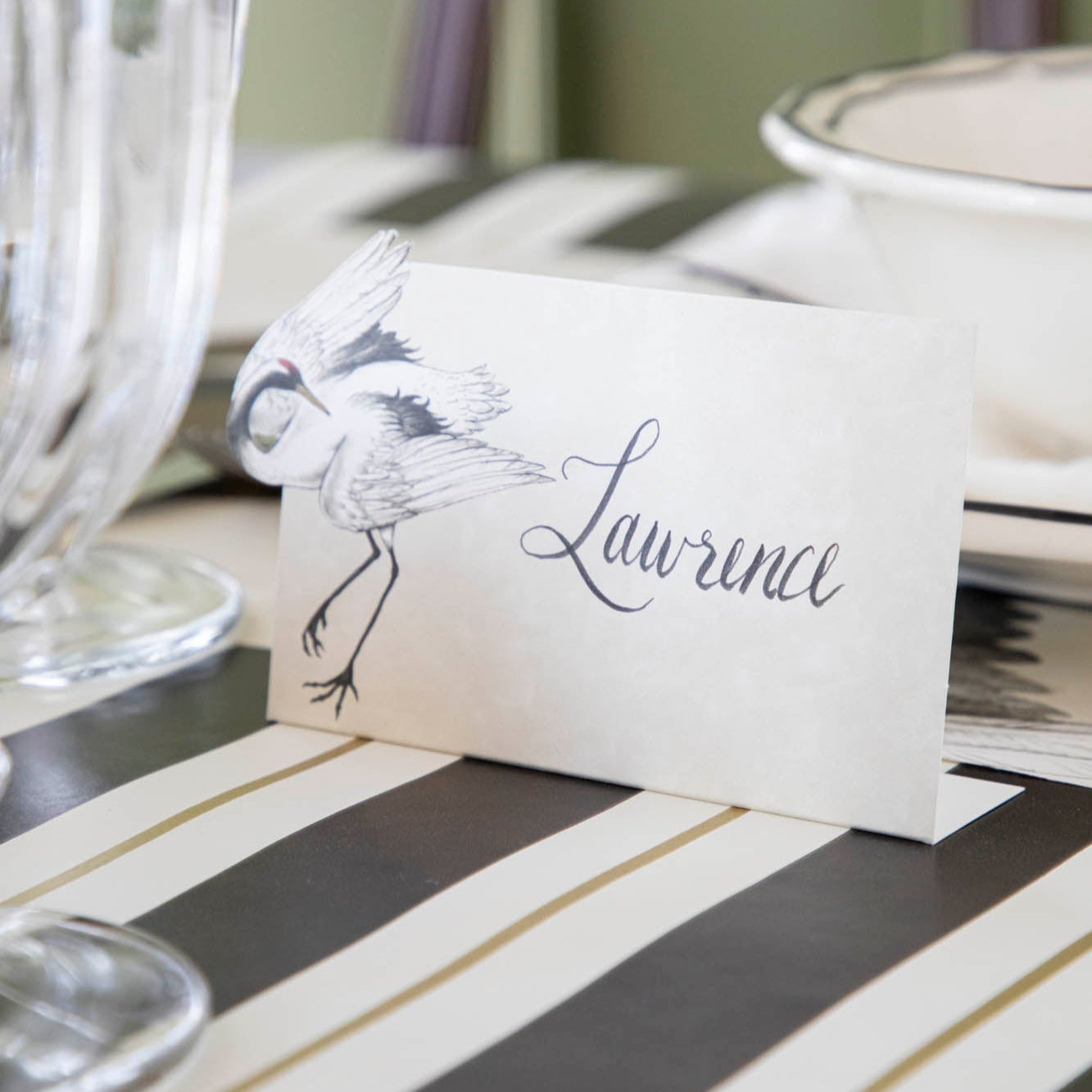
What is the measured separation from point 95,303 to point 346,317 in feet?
0.26

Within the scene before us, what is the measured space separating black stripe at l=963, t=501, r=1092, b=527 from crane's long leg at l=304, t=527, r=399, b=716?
5.2 inches

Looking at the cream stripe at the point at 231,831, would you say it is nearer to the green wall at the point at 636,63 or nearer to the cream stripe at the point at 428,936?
the cream stripe at the point at 428,936

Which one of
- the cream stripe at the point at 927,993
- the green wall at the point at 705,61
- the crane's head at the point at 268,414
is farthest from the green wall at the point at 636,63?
the cream stripe at the point at 927,993

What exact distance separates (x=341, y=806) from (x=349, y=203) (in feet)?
1.98

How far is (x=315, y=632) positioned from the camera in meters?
0.38

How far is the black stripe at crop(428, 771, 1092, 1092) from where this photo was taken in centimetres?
25

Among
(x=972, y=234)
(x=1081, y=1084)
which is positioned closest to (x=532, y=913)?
(x=1081, y=1084)

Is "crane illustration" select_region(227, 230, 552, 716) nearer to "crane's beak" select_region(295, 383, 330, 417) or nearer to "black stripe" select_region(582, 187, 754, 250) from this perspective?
"crane's beak" select_region(295, 383, 330, 417)

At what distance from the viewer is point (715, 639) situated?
34 cm

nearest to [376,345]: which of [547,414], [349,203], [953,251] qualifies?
→ [547,414]

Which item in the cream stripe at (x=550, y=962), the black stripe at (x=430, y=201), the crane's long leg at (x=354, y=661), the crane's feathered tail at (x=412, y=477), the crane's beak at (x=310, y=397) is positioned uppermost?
the black stripe at (x=430, y=201)

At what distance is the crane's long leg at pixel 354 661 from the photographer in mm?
371

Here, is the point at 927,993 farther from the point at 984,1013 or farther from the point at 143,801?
the point at 143,801

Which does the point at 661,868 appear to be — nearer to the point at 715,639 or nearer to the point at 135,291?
the point at 715,639
